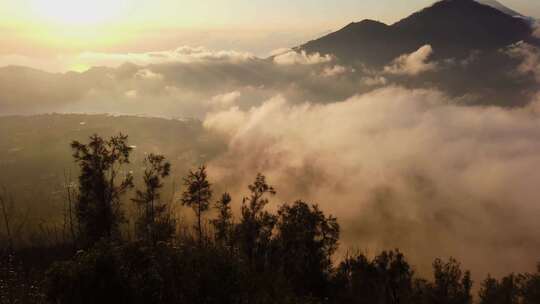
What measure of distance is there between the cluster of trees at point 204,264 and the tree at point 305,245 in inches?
8.5

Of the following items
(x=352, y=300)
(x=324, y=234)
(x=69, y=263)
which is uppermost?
(x=69, y=263)

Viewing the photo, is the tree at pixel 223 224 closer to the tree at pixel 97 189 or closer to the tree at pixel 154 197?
the tree at pixel 154 197

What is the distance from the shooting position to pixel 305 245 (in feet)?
322

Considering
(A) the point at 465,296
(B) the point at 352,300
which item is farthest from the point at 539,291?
(B) the point at 352,300

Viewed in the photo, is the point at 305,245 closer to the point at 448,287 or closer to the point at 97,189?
the point at 448,287

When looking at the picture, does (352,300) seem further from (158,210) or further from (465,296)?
(158,210)

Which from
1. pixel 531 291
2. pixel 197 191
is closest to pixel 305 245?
pixel 197 191

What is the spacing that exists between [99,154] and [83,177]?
5.04 m

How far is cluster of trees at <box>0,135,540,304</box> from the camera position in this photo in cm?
3203

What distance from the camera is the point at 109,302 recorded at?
32.4 m

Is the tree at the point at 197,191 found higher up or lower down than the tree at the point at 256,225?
higher up

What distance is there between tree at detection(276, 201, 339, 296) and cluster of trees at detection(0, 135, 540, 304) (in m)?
0.22

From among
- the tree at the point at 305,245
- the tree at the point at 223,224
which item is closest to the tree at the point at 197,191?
the tree at the point at 223,224

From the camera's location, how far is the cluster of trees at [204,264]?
3203 cm
